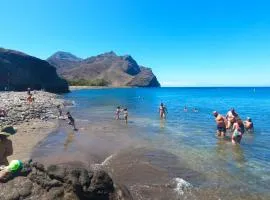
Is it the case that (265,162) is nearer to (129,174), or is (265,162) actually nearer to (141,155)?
(141,155)

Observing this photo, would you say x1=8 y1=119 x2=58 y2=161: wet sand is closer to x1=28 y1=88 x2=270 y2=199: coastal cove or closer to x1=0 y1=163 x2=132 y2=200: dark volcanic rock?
x1=28 y1=88 x2=270 y2=199: coastal cove

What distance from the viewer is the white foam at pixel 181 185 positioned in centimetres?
1071

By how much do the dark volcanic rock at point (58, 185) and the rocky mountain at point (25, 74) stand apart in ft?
289

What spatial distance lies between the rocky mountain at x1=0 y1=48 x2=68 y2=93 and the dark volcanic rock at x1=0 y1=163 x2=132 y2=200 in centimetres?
8798

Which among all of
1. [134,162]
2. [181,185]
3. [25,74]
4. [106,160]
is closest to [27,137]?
[106,160]

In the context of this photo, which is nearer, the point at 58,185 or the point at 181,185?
the point at 58,185

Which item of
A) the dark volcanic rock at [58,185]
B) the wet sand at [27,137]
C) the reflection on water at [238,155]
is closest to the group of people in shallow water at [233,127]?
the reflection on water at [238,155]

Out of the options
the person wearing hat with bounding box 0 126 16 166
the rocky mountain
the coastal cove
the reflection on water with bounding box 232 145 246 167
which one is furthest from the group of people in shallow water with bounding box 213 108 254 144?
the rocky mountain

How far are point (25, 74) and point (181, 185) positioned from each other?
10322 centimetres

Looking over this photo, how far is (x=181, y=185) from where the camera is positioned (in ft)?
36.7

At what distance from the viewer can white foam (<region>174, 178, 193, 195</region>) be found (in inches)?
422

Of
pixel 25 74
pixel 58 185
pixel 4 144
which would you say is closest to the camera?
pixel 58 185

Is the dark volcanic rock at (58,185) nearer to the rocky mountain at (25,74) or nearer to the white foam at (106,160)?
the white foam at (106,160)

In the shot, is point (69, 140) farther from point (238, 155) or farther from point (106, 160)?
point (238, 155)
